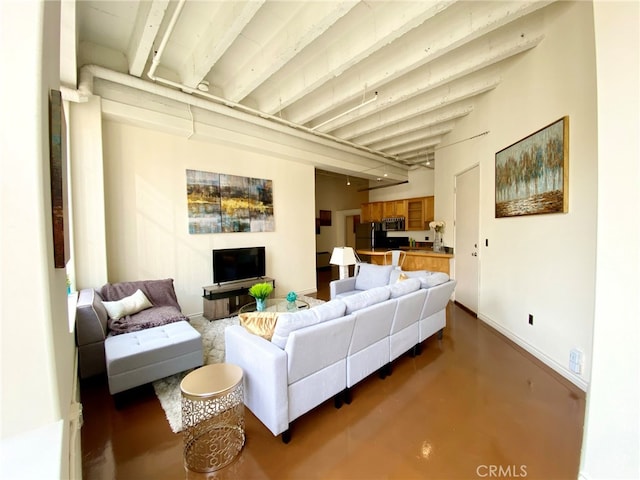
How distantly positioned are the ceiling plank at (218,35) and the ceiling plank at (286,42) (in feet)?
1.04

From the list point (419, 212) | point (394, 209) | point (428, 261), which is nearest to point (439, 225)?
point (428, 261)

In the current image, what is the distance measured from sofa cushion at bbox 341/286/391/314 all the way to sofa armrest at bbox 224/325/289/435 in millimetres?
682

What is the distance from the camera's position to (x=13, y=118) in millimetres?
710

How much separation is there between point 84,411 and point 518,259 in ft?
14.6

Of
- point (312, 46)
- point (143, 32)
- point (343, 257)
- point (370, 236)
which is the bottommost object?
point (343, 257)

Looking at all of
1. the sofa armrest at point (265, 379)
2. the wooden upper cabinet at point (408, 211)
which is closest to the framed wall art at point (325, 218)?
the wooden upper cabinet at point (408, 211)

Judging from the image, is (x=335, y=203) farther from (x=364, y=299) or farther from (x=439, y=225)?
(x=364, y=299)

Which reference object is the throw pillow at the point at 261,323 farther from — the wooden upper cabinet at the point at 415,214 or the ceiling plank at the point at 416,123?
the wooden upper cabinet at the point at 415,214

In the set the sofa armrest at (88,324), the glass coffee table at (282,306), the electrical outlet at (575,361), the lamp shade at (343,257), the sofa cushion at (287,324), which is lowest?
the electrical outlet at (575,361)

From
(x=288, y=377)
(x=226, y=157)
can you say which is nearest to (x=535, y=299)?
(x=288, y=377)

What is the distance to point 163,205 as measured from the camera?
387 centimetres

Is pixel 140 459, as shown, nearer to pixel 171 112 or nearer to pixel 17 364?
pixel 17 364

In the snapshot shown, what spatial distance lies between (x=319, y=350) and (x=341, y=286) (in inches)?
95.7

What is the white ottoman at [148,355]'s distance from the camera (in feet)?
6.84
